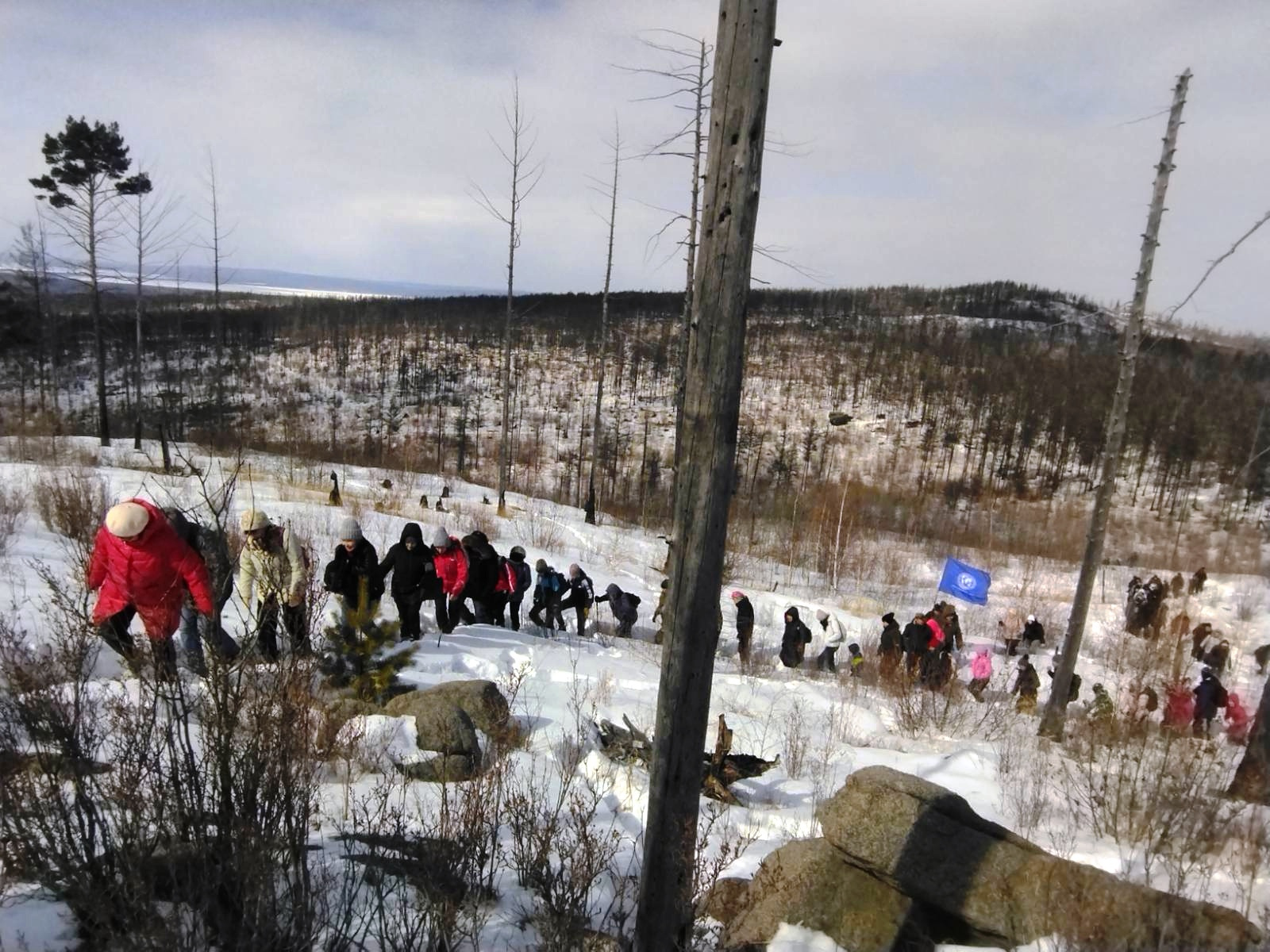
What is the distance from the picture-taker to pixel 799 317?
3944 inches

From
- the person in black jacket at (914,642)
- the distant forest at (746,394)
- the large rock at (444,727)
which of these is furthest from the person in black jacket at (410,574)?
the distant forest at (746,394)

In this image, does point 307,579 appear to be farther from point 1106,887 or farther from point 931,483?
point 931,483

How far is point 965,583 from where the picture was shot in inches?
640

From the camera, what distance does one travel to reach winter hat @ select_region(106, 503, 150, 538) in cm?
386

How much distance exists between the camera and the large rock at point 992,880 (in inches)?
119

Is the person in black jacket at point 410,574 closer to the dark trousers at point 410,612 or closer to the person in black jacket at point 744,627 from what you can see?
the dark trousers at point 410,612

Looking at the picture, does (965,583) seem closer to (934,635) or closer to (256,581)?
(934,635)

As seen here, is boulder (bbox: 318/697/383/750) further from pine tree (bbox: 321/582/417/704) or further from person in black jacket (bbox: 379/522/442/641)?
person in black jacket (bbox: 379/522/442/641)

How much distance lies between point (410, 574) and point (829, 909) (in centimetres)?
505

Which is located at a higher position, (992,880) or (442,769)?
(992,880)

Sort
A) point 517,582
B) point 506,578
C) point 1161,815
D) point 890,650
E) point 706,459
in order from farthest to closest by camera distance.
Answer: point 890,650
point 517,582
point 506,578
point 1161,815
point 706,459

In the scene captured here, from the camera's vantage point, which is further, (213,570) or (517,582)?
(517,582)

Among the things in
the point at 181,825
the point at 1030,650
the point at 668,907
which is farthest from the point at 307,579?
the point at 1030,650

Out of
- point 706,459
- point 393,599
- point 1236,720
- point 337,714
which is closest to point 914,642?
point 1236,720
